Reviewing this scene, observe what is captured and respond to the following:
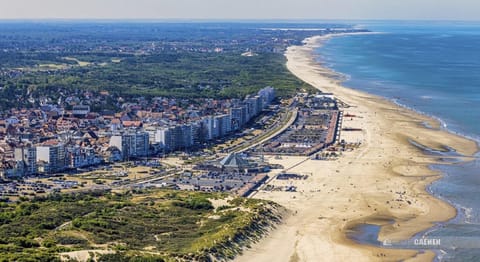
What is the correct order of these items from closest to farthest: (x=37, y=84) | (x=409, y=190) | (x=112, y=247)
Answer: (x=112, y=247), (x=409, y=190), (x=37, y=84)

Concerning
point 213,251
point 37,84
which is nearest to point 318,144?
point 213,251

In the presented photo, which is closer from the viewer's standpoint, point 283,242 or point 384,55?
point 283,242

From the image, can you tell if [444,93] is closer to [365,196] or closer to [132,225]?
[365,196]

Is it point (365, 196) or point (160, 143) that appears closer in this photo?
point (365, 196)

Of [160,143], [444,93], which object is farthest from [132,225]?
[444,93]

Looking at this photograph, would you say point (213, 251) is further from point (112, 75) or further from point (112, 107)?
point (112, 75)
